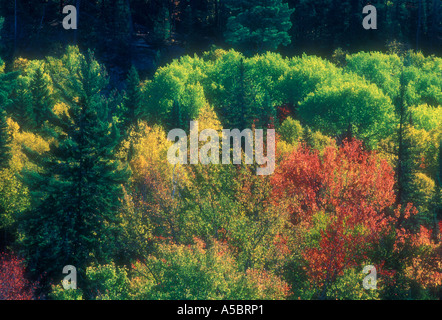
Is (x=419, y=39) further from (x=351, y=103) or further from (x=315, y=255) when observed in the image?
(x=315, y=255)

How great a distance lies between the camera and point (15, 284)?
36.0 metres

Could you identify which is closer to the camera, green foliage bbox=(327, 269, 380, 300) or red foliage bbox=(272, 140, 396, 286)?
green foliage bbox=(327, 269, 380, 300)

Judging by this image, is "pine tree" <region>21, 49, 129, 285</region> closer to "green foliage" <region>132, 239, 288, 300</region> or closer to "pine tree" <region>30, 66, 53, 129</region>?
"green foliage" <region>132, 239, 288, 300</region>

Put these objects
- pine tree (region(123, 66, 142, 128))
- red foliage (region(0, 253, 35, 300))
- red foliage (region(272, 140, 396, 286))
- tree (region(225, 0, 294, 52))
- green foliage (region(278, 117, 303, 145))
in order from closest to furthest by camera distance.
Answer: red foliage (region(0, 253, 35, 300)), red foliage (region(272, 140, 396, 286)), green foliage (region(278, 117, 303, 145)), pine tree (region(123, 66, 142, 128)), tree (region(225, 0, 294, 52))

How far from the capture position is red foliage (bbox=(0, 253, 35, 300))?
3475cm

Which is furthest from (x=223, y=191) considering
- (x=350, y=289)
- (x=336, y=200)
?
(x=350, y=289)

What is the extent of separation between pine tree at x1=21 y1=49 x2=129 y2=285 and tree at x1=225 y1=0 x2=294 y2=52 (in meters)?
64.3

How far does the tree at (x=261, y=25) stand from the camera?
96.7 metres

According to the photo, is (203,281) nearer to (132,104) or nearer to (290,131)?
(290,131)
